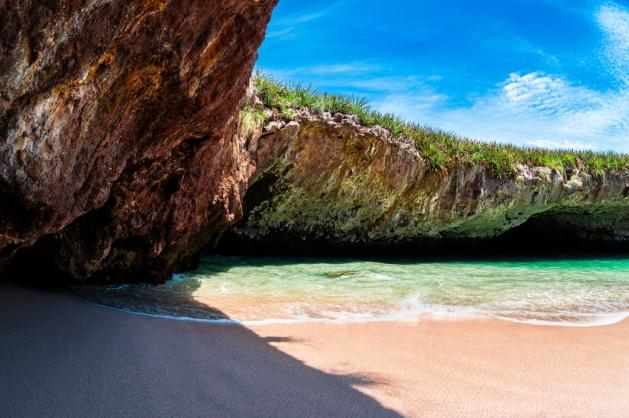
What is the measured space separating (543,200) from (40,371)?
1360 cm

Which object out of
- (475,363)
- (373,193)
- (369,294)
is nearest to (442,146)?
(373,193)

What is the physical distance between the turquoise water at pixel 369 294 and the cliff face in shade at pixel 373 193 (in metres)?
1.64

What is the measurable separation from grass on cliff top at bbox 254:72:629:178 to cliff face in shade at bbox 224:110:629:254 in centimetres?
21

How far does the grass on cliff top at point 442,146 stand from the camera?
977 centimetres

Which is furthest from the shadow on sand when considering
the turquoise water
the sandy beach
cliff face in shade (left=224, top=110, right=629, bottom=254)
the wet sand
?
cliff face in shade (left=224, top=110, right=629, bottom=254)

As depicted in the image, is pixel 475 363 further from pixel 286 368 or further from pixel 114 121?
pixel 114 121

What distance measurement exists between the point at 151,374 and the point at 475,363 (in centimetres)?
223

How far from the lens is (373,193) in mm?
11367

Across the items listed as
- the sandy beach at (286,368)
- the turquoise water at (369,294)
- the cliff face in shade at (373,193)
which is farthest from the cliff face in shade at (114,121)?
the cliff face in shade at (373,193)

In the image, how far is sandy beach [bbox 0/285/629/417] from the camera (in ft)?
8.29

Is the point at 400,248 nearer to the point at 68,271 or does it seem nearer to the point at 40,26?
the point at 68,271

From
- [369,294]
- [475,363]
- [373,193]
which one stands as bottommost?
[475,363]

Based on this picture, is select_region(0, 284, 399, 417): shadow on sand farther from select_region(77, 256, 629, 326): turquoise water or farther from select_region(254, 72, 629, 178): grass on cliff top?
select_region(254, 72, 629, 178): grass on cliff top

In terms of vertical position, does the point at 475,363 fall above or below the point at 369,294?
below
